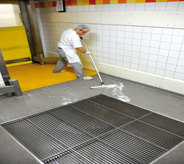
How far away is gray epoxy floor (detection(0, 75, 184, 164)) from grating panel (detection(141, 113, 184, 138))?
5.7 inches

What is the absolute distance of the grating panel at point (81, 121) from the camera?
2.40 meters

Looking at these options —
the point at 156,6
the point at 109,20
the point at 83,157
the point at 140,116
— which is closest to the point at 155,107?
the point at 140,116

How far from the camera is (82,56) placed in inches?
199

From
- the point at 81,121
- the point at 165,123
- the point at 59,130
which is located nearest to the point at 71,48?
the point at 81,121

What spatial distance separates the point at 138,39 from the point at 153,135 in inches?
84.0

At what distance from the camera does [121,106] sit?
9.83 feet

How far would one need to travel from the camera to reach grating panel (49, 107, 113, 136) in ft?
7.89

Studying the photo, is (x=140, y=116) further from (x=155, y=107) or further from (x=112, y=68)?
(x=112, y=68)

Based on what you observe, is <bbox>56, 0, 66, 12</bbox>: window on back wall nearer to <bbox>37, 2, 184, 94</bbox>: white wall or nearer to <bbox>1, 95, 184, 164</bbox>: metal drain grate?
<bbox>37, 2, 184, 94</bbox>: white wall

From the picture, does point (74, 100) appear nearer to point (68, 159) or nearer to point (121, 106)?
point (121, 106)

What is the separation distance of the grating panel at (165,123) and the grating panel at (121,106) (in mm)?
148

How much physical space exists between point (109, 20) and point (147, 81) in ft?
5.35

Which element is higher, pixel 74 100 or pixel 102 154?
pixel 102 154

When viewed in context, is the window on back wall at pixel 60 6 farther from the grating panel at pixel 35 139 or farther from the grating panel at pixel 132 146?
A: the grating panel at pixel 132 146
